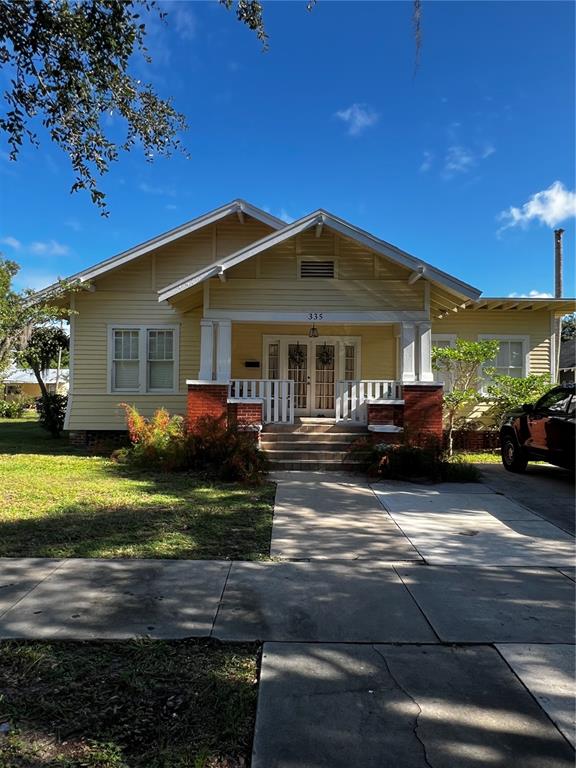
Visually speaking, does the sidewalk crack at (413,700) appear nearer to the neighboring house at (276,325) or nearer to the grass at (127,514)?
the grass at (127,514)

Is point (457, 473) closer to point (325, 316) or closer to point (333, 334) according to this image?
point (325, 316)

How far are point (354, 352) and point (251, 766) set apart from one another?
1202cm

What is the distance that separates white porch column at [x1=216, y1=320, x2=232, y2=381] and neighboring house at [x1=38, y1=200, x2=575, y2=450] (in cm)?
3

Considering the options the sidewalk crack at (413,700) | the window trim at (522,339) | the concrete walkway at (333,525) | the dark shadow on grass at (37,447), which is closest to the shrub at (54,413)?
the dark shadow on grass at (37,447)

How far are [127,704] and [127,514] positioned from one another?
3.97m

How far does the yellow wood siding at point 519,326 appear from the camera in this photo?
1448 cm

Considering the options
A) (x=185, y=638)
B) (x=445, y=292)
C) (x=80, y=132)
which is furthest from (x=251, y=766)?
(x=445, y=292)

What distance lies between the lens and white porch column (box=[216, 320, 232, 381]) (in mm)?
11133

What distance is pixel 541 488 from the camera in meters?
8.55

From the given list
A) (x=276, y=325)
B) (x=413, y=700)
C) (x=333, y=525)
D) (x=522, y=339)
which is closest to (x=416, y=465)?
(x=333, y=525)

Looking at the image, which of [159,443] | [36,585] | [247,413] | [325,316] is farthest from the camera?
[325,316]

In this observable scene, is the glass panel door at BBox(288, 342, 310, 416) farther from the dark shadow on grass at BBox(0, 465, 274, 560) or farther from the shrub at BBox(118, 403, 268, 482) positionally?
the dark shadow on grass at BBox(0, 465, 274, 560)

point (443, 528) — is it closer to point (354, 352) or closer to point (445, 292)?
point (445, 292)

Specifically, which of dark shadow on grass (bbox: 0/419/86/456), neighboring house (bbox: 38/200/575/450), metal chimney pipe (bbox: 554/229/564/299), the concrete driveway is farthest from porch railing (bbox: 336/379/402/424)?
metal chimney pipe (bbox: 554/229/564/299)
